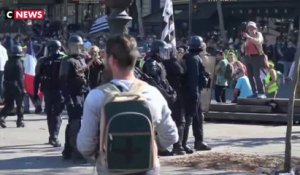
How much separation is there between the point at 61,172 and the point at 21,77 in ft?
18.4

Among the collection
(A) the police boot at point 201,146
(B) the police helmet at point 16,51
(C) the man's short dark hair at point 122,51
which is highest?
(C) the man's short dark hair at point 122,51

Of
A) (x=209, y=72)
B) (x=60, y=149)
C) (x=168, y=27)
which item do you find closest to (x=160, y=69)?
(x=60, y=149)

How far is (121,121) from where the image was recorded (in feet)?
16.9

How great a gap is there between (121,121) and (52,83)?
8152mm

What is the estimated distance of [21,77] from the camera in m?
16.3

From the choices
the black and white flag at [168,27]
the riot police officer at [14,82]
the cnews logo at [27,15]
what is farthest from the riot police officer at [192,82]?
the cnews logo at [27,15]

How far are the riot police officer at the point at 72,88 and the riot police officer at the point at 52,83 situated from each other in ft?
3.05

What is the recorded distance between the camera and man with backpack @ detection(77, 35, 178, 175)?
5152 mm

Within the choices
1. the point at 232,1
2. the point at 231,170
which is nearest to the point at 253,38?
the point at 231,170

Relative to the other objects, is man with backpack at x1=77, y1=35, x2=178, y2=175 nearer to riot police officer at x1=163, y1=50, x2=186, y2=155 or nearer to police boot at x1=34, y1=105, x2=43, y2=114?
riot police officer at x1=163, y1=50, x2=186, y2=155

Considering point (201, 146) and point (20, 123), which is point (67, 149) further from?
point (20, 123)

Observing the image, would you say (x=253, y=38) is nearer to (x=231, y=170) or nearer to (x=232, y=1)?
(x=231, y=170)

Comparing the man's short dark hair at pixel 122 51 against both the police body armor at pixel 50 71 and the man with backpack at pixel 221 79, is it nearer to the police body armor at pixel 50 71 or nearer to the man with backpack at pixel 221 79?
the police body armor at pixel 50 71

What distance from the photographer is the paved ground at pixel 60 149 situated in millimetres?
11209
